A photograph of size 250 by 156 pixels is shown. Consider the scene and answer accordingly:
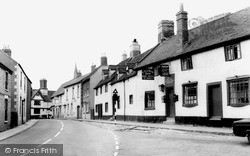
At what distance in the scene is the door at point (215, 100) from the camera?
771 inches

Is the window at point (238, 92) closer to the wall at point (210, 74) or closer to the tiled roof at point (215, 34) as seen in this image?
the wall at point (210, 74)

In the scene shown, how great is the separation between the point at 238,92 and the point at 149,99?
422 inches

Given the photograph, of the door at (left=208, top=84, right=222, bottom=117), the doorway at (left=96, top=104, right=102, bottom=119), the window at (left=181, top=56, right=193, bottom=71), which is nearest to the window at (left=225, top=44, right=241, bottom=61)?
the door at (left=208, top=84, right=222, bottom=117)

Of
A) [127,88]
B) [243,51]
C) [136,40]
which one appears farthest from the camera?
[136,40]

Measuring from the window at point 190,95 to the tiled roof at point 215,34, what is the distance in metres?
2.52

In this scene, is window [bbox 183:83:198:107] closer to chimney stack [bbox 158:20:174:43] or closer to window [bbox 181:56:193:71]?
window [bbox 181:56:193:71]

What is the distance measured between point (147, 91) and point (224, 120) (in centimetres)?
1004

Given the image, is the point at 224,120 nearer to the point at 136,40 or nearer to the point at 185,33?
the point at 185,33

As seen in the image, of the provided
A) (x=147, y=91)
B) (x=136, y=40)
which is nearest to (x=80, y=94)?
(x=136, y=40)

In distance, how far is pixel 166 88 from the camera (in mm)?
24828

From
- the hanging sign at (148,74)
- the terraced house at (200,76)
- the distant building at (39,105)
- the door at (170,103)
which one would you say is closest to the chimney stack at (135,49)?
the terraced house at (200,76)

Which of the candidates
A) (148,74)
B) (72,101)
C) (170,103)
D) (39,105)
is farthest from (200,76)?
(39,105)

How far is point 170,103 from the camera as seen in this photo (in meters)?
24.7

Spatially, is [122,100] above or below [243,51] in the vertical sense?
below
